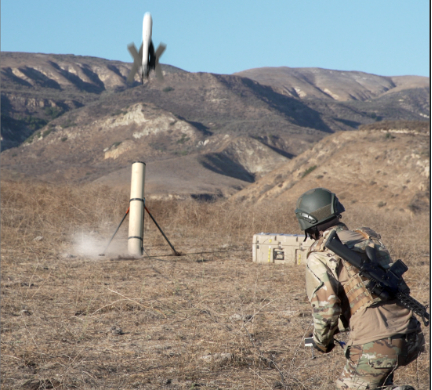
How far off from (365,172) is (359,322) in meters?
26.6

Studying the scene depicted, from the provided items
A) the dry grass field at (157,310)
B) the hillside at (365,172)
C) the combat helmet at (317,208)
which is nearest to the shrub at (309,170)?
the hillside at (365,172)

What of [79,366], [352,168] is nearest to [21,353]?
[79,366]

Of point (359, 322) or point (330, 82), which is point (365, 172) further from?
point (330, 82)

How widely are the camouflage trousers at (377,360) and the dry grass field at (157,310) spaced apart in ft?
3.52

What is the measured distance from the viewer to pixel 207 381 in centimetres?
442

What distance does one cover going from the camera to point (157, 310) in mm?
6668

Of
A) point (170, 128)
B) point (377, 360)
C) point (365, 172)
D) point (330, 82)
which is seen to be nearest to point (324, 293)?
point (377, 360)

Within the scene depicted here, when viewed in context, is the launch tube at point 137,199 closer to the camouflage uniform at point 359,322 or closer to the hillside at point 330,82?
the camouflage uniform at point 359,322

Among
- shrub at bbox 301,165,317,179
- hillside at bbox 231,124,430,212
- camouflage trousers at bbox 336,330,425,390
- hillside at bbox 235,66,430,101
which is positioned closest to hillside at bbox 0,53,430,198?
hillside at bbox 231,124,430,212

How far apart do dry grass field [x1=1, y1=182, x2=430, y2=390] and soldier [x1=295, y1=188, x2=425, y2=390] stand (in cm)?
111

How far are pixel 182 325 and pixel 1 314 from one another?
2350 millimetres

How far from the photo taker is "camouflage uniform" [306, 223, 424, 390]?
114 inches

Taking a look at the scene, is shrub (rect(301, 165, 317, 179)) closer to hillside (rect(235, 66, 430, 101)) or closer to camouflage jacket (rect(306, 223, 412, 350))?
camouflage jacket (rect(306, 223, 412, 350))

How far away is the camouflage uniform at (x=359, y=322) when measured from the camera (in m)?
2.89
